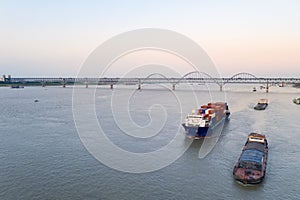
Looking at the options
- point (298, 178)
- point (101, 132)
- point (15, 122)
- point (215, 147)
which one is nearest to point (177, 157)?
point (215, 147)

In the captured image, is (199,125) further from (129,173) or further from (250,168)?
(129,173)

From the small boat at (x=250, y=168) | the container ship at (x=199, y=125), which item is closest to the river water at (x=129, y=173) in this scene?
the small boat at (x=250, y=168)

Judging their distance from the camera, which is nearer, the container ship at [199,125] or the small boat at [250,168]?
the small boat at [250,168]

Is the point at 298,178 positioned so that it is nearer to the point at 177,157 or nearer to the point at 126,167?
the point at 177,157

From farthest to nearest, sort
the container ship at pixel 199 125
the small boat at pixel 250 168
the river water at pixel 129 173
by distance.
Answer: the container ship at pixel 199 125
the small boat at pixel 250 168
the river water at pixel 129 173

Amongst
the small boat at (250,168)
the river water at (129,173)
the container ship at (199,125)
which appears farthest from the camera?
the container ship at (199,125)

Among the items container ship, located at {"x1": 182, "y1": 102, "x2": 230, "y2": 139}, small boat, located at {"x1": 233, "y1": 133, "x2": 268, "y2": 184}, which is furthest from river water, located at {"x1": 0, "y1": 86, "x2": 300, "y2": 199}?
container ship, located at {"x1": 182, "y1": 102, "x2": 230, "y2": 139}

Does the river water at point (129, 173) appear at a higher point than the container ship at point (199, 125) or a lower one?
lower

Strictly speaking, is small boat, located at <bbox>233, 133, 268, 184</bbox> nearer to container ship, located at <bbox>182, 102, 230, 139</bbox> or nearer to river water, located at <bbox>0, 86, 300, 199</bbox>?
river water, located at <bbox>0, 86, 300, 199</bbox>

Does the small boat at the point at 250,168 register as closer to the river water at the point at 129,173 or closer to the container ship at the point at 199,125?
the river water at the point at 129,173

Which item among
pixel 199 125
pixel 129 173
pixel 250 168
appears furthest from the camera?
pixel 199 125

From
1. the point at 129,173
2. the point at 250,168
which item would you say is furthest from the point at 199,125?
the point at 129,173
